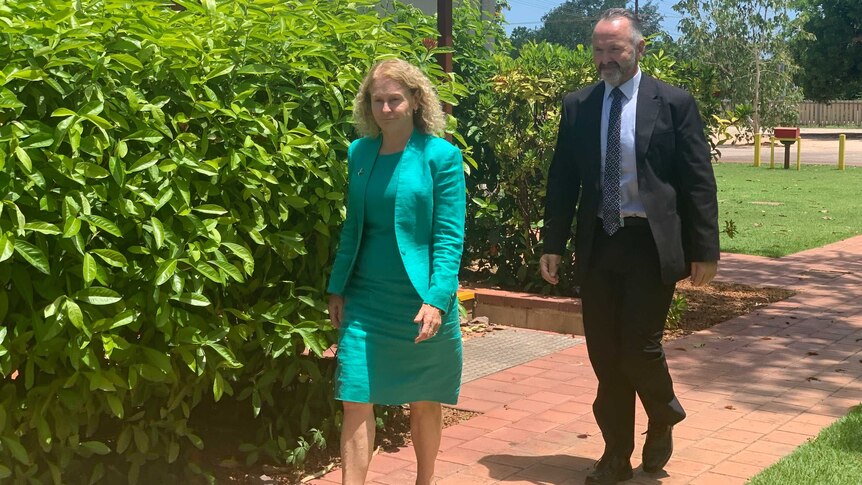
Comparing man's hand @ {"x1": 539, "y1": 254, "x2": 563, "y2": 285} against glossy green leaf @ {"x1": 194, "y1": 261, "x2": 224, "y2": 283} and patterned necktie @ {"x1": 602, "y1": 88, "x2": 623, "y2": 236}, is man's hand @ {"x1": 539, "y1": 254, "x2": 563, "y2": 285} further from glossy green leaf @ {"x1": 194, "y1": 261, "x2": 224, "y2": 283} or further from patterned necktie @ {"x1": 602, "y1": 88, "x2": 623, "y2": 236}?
glossy green leaf @ {"x1": 194, "y1": 261, "x2": 224, "y2": 283}

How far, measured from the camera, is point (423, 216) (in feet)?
13.9

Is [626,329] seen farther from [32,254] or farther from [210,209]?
[32,254]

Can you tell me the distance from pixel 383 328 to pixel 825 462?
2332 mm

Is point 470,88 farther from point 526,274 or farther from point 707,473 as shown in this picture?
point 707,473

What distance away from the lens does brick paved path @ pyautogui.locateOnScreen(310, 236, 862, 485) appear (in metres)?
5.24

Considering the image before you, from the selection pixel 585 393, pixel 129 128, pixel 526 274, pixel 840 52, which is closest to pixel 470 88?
pixel 526 274

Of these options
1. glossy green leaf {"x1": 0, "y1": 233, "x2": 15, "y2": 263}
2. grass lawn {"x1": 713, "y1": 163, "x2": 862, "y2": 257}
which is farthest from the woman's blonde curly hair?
grass lawn {"x1": 713, "y1": 163, "x2": 862, "y2": 257}

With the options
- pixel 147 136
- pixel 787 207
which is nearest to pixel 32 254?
pixel 147 136

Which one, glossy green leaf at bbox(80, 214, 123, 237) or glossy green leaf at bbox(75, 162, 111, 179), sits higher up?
glossy green leaf at bbox(75, 162, 111, 179)

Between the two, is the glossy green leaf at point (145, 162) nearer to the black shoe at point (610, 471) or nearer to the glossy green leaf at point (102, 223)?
the glossy green leaf at point (102, 223)

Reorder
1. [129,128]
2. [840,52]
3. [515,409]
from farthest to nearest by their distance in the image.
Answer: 1. [840,52]
2. [515,409]
3. [129,128]

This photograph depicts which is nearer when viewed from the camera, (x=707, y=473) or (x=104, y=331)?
(x=104, y=331)

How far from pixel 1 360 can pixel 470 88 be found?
6.22 m

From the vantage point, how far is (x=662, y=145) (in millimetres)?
4848
